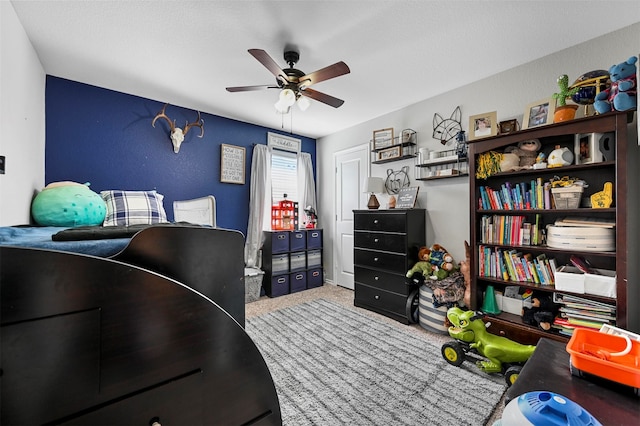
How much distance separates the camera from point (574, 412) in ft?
2.10

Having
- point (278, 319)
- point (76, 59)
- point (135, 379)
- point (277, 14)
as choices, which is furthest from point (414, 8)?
point (278, 319)

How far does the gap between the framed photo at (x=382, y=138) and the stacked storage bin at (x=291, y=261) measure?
1.63m

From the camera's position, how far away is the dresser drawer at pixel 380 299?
2898 mm

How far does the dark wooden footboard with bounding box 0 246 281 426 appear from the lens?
0.36m

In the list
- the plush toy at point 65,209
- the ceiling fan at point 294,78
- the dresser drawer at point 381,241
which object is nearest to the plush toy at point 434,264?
the dresser drawer at point 381,241

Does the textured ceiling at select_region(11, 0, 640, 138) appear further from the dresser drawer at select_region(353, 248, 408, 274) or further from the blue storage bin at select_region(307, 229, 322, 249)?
the blue storage bin at select_region(307, 229, 322, 249)

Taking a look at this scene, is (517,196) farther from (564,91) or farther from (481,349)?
(481,349)

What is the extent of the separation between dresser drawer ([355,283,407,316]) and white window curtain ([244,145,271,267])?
156cm

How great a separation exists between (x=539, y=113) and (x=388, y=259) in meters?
1.93

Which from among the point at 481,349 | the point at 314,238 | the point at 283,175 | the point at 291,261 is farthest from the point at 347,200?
the point at 481,349

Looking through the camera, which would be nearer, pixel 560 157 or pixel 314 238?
pixel 560 157

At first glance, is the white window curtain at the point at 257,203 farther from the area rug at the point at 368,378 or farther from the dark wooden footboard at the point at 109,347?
Result: the dark wooden footboard at the point at 109,347

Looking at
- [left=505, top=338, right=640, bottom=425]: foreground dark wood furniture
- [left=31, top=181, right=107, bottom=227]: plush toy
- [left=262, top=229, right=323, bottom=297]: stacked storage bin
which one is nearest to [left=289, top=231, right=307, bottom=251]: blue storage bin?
[left=262, top=229, right=323, bottom=297]: stacked storage bin

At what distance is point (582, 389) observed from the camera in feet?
2.84
